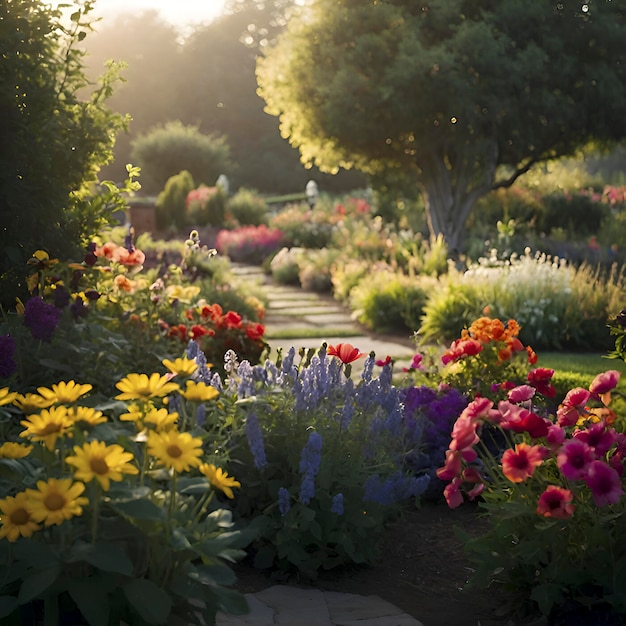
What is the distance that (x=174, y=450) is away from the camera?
2062 mm

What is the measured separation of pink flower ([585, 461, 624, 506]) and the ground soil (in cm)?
62

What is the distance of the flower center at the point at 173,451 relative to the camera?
2057 mm

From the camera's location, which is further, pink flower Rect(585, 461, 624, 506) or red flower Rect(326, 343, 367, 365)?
red flower Rect(326, 343, 367, 365)

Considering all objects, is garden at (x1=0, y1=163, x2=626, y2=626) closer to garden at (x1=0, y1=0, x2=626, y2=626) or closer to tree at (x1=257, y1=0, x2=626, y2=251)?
garden at (x1=0, y1=0, x2=626, y2=626)

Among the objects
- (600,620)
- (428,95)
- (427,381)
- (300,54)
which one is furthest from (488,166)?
(600,620)

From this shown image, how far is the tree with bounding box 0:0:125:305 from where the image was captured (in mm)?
4707

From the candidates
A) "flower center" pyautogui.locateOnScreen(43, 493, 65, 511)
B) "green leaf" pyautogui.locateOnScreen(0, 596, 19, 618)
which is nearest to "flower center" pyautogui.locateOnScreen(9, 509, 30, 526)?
"flower center" pyautogui.locateOnScreen(43, 493, 65, 511)

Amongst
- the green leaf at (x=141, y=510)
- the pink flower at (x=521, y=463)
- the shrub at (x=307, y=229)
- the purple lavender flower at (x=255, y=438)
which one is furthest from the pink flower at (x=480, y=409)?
the shrub at (x=307, y=229)

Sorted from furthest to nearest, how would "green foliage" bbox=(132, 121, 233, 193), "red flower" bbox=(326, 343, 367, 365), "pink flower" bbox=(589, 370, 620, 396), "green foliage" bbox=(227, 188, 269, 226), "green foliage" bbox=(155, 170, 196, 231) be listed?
"green foliage" bbox=(132, 121, 233, 193), "green foliage" bbox=(227, 188, 269, 226), "green foliage" bbox=(155, 170, 196, 231), "red flower" bbox=(326, 343, 367, 365), "pink flower" bbox=(589, 370, 620, 396)

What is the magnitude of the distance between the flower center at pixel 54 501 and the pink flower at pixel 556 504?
4.67ft

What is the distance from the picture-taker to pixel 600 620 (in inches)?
107

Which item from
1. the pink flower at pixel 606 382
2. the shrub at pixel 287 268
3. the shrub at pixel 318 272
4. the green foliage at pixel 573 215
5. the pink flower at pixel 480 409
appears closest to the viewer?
the pink flower at pixel 480 409

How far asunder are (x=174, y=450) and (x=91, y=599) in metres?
0.42

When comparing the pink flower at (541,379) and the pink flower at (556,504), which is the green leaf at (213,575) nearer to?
the pink flower at (556,504)
